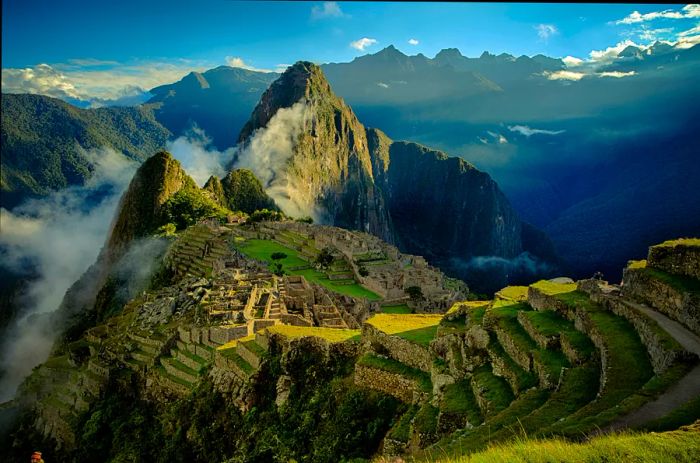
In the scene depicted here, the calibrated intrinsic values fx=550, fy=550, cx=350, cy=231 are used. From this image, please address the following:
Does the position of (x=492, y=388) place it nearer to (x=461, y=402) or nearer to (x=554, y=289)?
(x=461, y=402)

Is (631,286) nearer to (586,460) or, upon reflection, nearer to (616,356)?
(616,356)

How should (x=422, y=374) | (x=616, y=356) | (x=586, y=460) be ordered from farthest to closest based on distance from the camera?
(x=422, y=374), (x=616, y=356), (x=586, y=460)

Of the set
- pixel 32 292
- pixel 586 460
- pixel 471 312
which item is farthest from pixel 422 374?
pixel 32 292

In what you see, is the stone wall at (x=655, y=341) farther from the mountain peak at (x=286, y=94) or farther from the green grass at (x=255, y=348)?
the mountain peak at (x=286, y=94)

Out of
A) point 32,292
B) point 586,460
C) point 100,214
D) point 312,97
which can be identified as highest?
point 312,97

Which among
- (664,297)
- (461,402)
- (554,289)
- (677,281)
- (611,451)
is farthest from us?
(554,289)

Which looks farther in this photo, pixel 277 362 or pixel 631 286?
pixel 277 362

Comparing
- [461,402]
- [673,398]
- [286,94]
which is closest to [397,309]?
[461,402]
